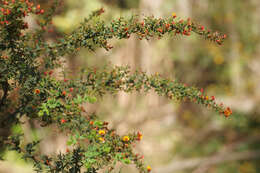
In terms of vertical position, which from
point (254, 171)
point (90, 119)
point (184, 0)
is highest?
point (184, 0)

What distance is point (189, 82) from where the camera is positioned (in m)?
7.60

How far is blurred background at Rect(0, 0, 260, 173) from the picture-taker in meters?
5.67

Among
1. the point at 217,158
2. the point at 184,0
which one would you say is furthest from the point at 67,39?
the point at 184,0

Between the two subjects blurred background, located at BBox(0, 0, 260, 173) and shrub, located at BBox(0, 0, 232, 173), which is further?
blurred background, located at BBox(0, 0, 260, 173)

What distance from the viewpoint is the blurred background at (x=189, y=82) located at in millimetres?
5668

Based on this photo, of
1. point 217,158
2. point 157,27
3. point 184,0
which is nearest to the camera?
point 157,27

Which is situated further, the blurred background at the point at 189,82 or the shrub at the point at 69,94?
the blurred background at the point at 189,82

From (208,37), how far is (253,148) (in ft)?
19.0

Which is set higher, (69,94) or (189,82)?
(189,82)

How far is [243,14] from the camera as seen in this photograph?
339 inches

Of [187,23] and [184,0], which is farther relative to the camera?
[184,0]

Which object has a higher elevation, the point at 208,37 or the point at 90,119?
the point at 208,37

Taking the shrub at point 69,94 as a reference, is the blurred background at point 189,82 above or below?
above

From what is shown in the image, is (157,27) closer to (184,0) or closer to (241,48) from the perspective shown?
(184,0)
